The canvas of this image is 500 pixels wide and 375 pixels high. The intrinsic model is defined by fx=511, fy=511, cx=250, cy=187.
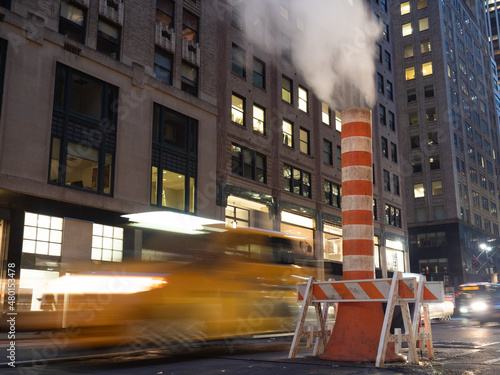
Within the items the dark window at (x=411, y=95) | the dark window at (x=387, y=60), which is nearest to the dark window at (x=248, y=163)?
the dark window at (x=387, y=60)

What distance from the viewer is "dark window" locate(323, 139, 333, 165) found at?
35.2 meters

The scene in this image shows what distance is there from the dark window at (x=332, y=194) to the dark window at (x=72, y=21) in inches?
767

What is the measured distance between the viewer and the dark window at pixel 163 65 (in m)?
24.3

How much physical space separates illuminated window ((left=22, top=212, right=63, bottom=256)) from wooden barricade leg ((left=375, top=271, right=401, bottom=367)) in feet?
46.1

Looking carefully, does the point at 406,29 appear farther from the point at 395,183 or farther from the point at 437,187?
the point at 395,183

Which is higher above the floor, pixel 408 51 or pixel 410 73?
pixel 408 51

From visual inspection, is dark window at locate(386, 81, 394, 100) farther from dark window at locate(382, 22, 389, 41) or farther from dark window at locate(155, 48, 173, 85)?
dark window at locate(155, 48, 173, 85)

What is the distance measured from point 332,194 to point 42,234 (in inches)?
853

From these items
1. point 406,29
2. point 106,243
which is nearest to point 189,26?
point 106,243

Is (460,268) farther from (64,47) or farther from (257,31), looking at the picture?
(64,47)

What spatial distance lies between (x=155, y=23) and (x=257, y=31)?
8.04 metres

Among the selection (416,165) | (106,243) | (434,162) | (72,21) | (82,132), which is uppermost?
(434,162)

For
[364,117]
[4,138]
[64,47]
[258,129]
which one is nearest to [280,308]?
[364,117]

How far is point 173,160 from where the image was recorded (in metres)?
24.2
